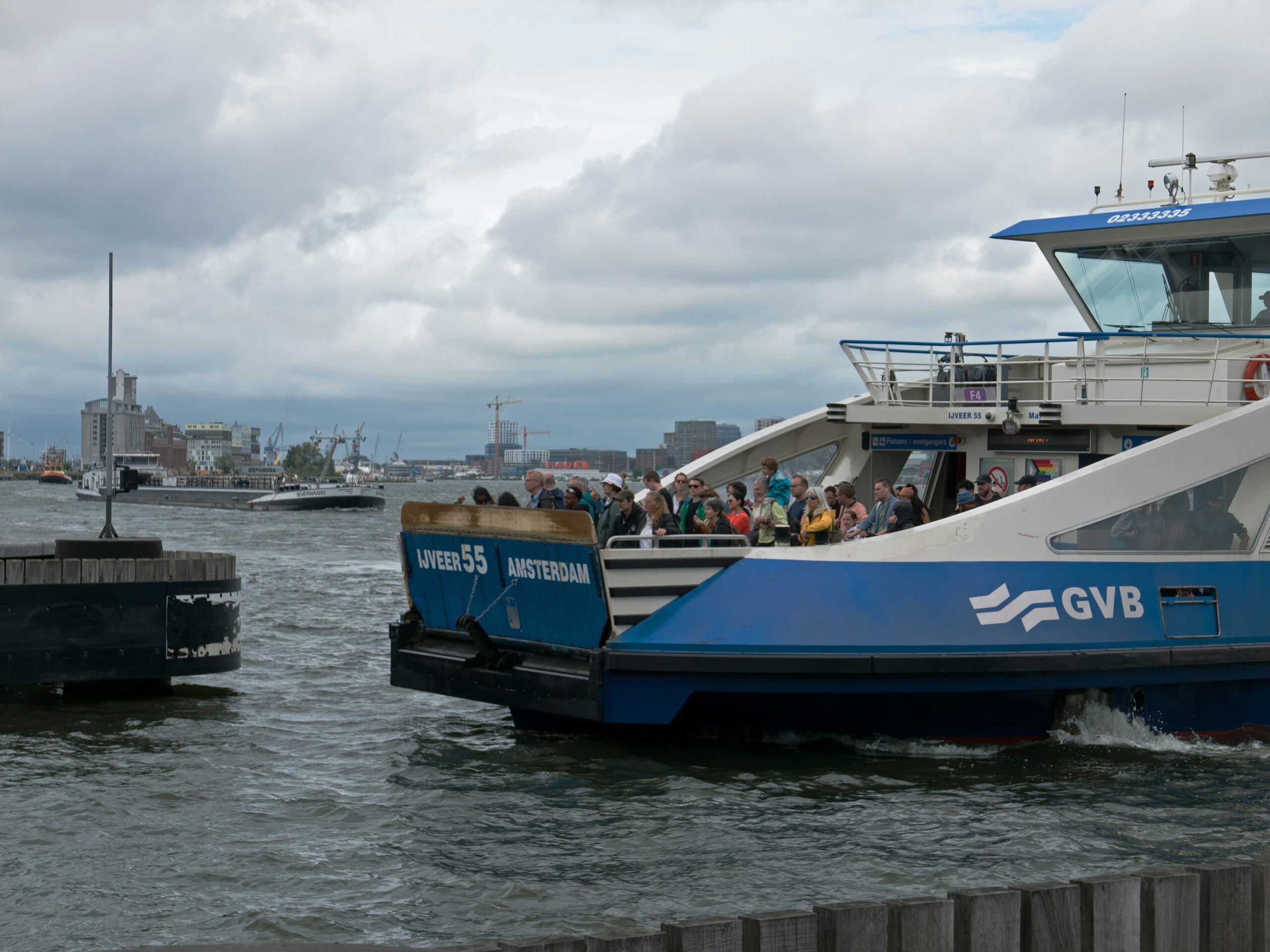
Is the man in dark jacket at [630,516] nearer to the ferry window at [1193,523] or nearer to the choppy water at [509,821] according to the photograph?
the choppy water at [509,821]

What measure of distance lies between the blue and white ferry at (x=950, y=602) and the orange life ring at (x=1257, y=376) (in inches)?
1.2

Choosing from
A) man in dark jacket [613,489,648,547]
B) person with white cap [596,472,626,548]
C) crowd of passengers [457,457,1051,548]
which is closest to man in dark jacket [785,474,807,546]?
crowd of passengers [457,457,1051,548]

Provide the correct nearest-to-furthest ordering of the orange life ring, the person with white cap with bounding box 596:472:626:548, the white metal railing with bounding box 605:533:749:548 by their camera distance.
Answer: the white metal railing with bounding box 605:533:749:548
the person with white cap with bounding box 596:472:626:548
the orange life ring

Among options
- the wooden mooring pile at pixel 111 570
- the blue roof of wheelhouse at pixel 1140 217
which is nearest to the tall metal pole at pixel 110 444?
the wooden mooring pile at pixel 111 570

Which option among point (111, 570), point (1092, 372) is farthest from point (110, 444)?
point (1092, 372)

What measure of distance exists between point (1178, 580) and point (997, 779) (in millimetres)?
1991

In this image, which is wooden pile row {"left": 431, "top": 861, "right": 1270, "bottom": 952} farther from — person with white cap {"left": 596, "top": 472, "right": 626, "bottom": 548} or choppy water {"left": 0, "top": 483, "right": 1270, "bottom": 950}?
person with white cap {"left": 596, "top": 472, "right": 626, "bottom": 548}

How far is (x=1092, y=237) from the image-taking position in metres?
12.4

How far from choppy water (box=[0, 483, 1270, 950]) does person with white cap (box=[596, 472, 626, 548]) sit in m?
1.67

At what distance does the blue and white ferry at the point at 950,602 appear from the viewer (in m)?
9.00

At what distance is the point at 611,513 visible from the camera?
408 inches

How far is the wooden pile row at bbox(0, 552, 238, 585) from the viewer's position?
1230cm

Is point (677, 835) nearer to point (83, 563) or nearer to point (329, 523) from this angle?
point (83, 563)

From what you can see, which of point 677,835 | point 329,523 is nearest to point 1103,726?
point 677,835
